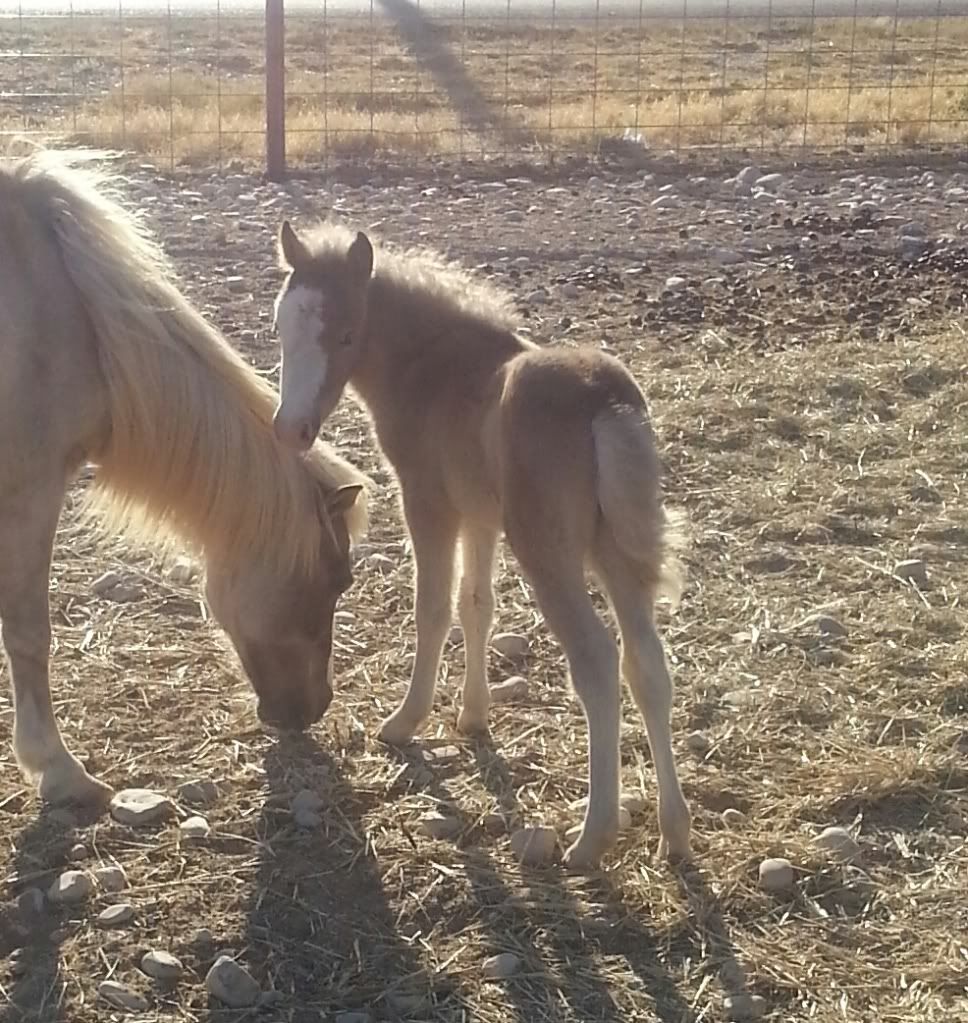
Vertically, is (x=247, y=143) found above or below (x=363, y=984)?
above

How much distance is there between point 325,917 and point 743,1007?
3.03 ft

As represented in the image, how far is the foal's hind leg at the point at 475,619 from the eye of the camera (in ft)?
12.7

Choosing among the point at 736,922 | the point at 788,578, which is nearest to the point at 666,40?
the point at 788,578

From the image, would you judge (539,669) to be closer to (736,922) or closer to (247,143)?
(736,922)

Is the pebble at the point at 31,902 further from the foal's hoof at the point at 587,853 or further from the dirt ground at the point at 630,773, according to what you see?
the foal's hoof at the point at 587,853

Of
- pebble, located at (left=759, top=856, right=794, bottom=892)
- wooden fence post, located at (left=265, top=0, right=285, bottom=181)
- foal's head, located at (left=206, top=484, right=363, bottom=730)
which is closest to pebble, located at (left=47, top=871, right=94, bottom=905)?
foal's head, located at (left=206, top=484, right=363, bottom=730)

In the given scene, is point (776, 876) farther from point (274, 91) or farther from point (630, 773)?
point (274, 91)

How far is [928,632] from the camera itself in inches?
169

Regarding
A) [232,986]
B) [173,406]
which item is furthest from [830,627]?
[232,986]

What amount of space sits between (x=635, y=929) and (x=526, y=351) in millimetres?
1484

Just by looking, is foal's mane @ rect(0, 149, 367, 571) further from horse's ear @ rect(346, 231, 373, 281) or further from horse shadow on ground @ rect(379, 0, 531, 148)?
horse shadow on ground @ rect(379, 0, 531, 148)

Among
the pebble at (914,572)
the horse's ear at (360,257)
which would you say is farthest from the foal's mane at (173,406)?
the pebble at (914,572)

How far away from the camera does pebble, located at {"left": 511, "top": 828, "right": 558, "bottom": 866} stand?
3.29 meters

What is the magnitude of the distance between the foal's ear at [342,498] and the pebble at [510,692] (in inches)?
29.9
